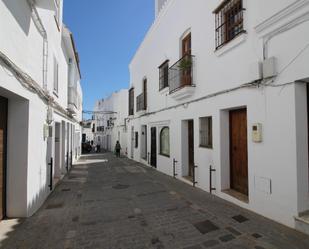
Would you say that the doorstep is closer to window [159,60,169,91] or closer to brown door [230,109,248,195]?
brown door [230,109,248,195]

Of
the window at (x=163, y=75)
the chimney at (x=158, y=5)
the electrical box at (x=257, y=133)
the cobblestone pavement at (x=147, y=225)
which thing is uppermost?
the chimney at (x=158, y=5)

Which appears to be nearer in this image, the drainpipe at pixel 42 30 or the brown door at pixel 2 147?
the brown door at pixel 2 147

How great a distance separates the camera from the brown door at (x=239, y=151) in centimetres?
522

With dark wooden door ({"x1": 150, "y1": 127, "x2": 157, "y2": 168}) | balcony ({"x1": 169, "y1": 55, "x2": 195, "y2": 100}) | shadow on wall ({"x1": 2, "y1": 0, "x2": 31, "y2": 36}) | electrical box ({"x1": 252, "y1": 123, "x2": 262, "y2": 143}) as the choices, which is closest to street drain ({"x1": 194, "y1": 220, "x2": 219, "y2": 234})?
electrical box ({"x1": 252, "y1": 123, "x2": 262, "y2": 143})

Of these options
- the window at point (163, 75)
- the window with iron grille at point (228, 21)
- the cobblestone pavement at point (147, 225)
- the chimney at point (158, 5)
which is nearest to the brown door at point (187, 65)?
the window with iron grille at point (228, 21)

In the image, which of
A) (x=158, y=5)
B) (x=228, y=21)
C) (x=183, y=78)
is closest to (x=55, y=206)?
(x=183, y=78)

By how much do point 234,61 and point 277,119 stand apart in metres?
1.91

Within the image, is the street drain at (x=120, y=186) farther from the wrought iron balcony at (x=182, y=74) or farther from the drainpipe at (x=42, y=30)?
the wrought iron balcony at (x=182, y=74)

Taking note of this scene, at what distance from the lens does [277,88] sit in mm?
4023

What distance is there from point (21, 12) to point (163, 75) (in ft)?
22.6

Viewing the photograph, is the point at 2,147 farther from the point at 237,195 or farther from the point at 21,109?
the point at 237,195

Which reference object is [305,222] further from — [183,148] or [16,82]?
[16,82]

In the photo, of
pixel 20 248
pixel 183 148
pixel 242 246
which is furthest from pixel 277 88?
pixel 20 248

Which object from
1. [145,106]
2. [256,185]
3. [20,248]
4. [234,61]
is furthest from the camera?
[145,106]
